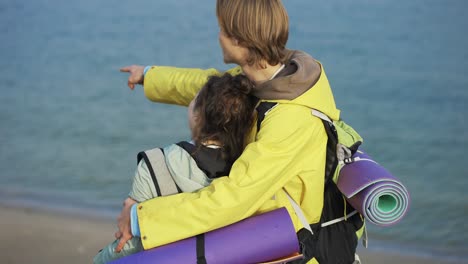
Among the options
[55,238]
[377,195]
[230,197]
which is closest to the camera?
[230,197]

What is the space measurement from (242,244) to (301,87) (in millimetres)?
558

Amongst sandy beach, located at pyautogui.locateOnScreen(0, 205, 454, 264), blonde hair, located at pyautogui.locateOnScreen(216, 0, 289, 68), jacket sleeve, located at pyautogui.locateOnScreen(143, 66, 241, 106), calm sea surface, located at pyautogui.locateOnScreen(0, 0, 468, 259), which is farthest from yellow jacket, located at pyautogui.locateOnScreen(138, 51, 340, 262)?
calm sea surface, located at pyautogui.locateOnScreen(0, 0, 468, 259)

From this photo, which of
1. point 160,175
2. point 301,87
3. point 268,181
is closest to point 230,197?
point 268,181

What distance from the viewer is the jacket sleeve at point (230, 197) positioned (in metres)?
2.29

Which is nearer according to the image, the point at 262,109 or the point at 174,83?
the point at 262,109

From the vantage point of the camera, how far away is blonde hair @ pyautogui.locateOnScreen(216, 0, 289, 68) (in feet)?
8.06

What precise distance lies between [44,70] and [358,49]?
4009 mm

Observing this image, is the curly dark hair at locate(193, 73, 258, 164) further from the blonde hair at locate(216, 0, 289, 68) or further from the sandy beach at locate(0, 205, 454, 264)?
the sandy beach at locate(0, 205, 454, 264)

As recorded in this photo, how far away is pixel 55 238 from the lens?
4.86 metres

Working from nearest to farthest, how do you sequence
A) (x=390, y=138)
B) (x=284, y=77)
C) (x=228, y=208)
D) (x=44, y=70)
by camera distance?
(x=228, y=208)
(x=284, y=77)
(x=390, y=138)
(x=44, y=70)

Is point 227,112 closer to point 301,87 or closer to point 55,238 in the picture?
point 301,87

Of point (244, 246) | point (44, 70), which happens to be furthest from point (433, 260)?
point (44, 70)

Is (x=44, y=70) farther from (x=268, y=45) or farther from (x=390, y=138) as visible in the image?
(x=268, y=45)

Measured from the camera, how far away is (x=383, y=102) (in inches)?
304
